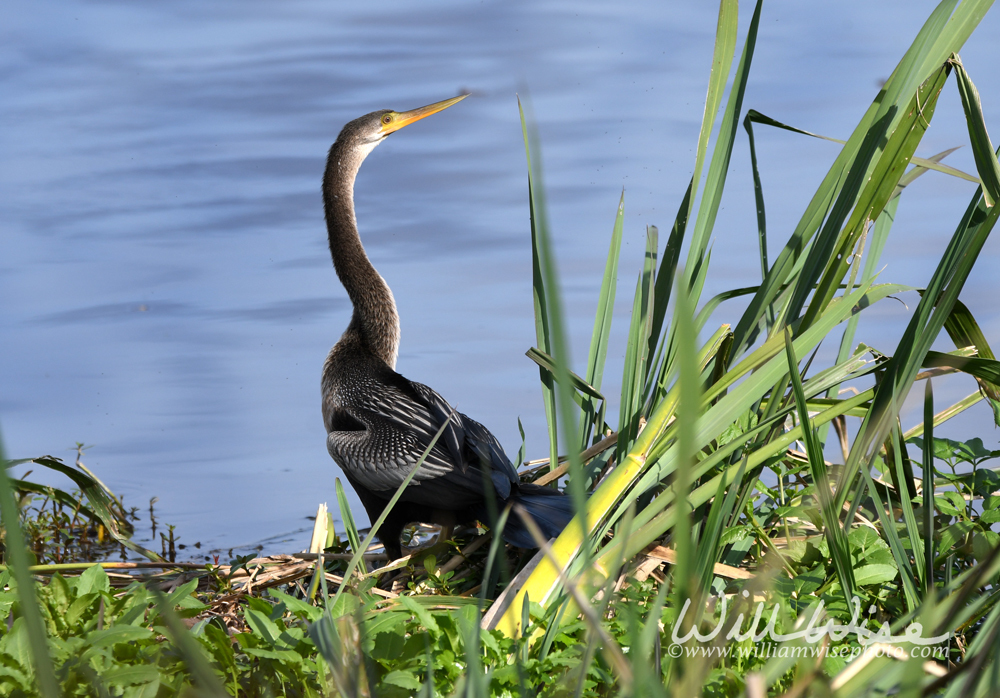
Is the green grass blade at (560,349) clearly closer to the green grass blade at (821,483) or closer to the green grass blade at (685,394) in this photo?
the green grass blade at (685,394)

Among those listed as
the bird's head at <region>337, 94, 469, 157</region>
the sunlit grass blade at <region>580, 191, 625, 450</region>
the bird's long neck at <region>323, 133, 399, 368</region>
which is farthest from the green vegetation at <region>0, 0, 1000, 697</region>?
the bird's head at <region>337, 94, 469, 157</region>

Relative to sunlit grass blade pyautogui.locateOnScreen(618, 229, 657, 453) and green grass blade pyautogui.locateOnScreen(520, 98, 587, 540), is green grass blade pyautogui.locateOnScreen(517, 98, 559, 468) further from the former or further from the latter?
green grass blade pyautogui.locateOnScreen(520, 98, 587, 540)

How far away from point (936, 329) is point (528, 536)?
116 centimetres

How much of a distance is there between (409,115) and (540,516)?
3354 millimetres

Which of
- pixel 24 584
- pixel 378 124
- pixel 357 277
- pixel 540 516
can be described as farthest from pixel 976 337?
pixel 378 124

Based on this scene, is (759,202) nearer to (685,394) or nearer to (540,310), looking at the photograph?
(540,310)

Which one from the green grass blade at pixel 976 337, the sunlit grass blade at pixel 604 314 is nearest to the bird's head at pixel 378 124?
the sunlit grass blade at pixel 604 314

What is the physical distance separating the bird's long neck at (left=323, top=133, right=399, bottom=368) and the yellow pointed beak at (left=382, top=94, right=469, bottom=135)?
1.67ft

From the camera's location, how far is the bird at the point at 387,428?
250 centimetres

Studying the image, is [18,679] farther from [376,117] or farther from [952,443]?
[376,117]

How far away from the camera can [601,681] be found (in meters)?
1.44

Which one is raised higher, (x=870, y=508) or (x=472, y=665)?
(x=870, y=508)

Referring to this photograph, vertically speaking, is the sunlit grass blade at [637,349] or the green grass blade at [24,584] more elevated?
the sunlit grass blade at [637,349]

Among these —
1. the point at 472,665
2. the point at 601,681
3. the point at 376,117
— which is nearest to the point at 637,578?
the point at 601,681
